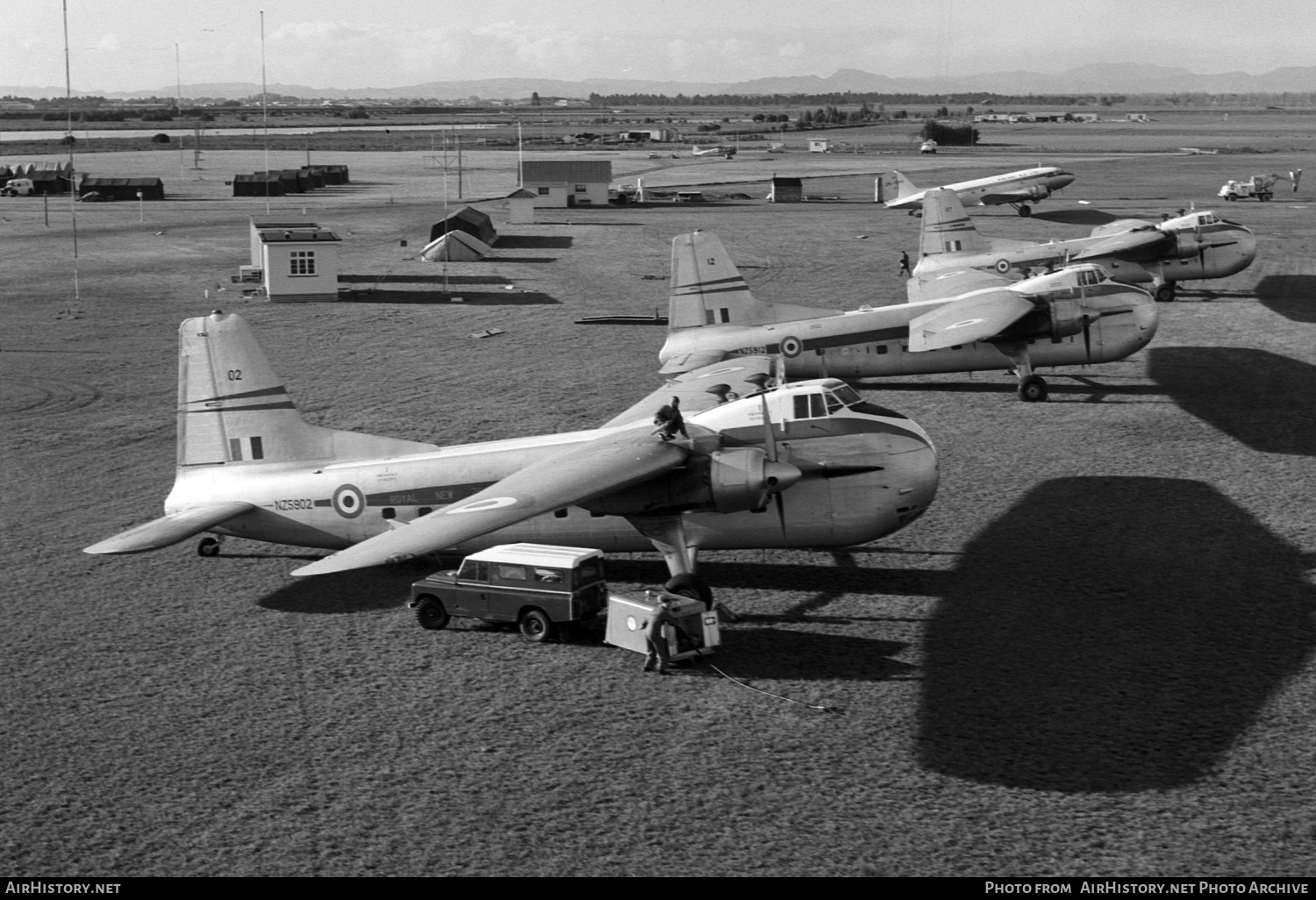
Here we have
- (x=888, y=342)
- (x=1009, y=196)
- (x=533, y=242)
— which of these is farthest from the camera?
(x=1009, y=196)

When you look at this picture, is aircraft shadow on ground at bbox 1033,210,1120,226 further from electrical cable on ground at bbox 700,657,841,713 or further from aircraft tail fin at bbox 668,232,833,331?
electrical cable on ground at bbox 700,657,841,713

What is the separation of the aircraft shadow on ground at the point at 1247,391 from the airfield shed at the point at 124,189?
3851 inches

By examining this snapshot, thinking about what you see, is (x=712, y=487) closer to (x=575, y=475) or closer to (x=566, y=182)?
(x=575, y=475)

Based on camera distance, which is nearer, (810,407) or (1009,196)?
(810,407)

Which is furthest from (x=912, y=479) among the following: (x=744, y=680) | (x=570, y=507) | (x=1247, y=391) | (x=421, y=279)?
(x=421, y=279)

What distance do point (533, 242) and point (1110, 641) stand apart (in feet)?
226

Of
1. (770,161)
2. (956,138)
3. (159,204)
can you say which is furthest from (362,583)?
(956,138)

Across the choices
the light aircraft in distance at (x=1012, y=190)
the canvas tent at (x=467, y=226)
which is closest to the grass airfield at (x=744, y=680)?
the canvas tent at (x=467, y=226)

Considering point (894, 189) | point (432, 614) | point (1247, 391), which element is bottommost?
point (432, 614)

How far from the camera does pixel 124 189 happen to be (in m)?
116

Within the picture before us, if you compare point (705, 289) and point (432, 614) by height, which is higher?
point (705, 289)

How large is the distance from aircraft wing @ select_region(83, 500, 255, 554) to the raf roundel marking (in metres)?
1.83

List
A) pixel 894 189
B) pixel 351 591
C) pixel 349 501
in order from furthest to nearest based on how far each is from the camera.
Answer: pixel 894 189, pixel 349 501, pixel 351 591
